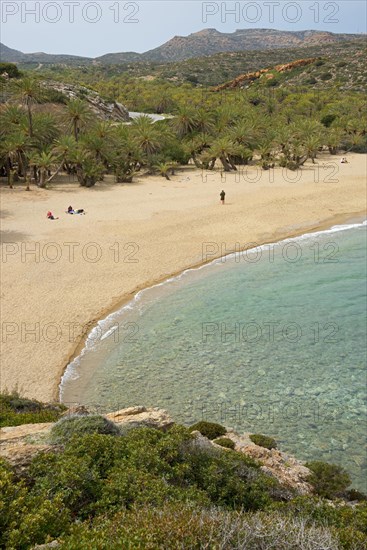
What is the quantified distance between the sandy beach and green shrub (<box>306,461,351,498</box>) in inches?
271

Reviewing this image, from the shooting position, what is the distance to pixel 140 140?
135ft

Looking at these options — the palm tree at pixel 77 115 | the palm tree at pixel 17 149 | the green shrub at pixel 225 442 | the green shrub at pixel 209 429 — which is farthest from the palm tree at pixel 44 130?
the green shrub at pixel 225 442

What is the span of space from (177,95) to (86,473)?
80911mm

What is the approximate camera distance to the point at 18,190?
1389 inches

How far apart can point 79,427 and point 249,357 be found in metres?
8.14

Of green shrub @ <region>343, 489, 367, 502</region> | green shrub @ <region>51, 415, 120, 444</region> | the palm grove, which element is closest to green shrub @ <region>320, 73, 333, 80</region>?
the palm grove

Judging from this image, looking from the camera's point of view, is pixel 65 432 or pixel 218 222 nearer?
pixel 65 432

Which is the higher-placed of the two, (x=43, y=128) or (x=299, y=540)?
(x=43, y=128)

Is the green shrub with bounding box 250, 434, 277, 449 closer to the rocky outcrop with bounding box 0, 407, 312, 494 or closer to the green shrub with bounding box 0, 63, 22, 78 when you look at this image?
the rocky outcrop with bounding box 0, 407, 312, 494

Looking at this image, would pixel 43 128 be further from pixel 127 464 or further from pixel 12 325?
pixel 127 464

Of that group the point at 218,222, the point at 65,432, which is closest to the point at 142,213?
the point at 218,222

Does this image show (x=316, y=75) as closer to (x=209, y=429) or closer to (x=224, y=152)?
(x=224, y=152)

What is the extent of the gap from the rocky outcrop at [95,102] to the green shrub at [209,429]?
53.2m

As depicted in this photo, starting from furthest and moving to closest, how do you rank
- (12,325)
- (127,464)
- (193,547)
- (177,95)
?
1. (177,95)
2. (12,325)
3. (127,464)
4. (193,547)
